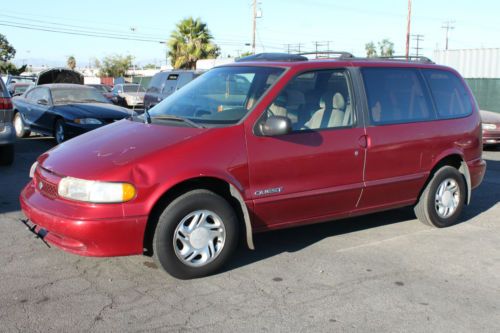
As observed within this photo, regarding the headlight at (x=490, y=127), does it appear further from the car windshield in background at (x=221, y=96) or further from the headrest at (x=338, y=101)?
the car windshield in background at (x=221, y=96)

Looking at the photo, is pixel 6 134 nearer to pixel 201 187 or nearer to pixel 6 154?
pixel 6 154

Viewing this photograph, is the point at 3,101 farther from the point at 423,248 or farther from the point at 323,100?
the point at 423,248

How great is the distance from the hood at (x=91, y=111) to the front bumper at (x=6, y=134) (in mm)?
2429

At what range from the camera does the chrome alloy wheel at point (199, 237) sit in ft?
14.0

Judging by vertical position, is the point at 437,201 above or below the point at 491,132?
above

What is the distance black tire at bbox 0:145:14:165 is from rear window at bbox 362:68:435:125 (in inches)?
252

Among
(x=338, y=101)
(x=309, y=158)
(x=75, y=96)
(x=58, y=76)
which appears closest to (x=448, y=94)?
(x=338, y=101)

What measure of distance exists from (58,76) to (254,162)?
1695 cm

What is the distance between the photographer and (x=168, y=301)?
156 inches

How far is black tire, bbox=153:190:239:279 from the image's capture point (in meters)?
4.16

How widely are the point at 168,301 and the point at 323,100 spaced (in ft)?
7.68

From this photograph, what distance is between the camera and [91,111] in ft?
37.4

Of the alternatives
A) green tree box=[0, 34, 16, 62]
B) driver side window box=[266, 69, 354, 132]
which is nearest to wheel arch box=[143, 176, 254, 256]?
driver side window box=[266, 69, 354, 132]

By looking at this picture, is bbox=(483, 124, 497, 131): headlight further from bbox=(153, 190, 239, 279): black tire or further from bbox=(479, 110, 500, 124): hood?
bbox=(153, 190, 239, 279): black tire
